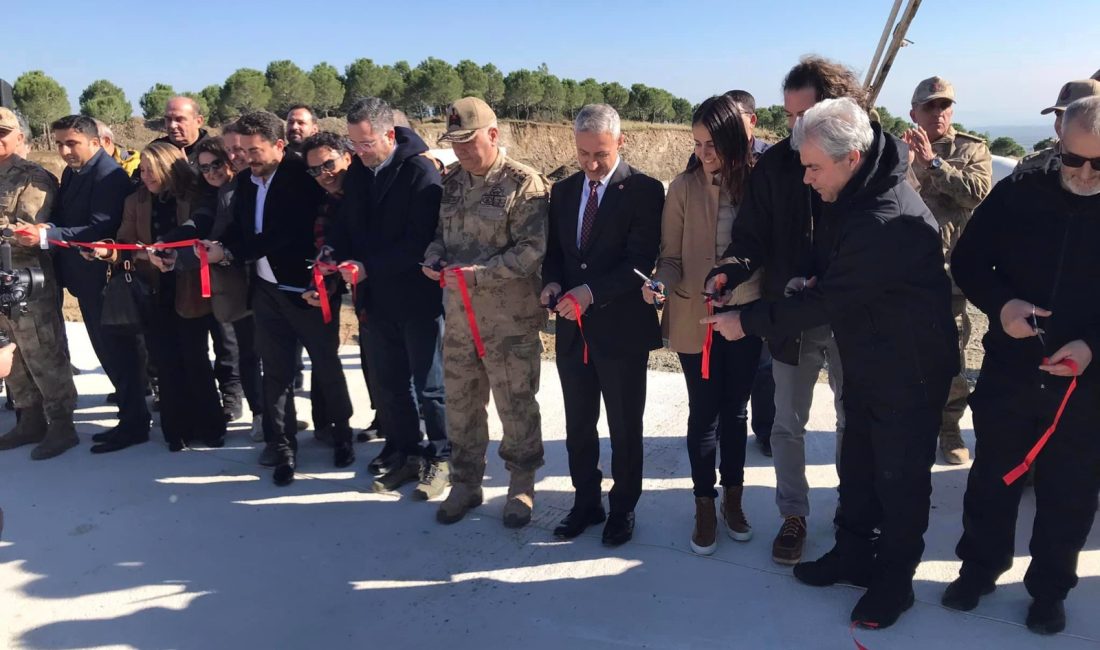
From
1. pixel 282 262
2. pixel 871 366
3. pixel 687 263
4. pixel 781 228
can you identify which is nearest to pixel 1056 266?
pixel 871 366

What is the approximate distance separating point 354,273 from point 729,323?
75.2 inches

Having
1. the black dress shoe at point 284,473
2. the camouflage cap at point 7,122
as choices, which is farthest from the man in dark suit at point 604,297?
the camouflage cap at point 7,122

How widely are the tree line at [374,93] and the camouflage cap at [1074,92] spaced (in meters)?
24.3

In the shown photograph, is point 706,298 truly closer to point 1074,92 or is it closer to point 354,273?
point 354,273

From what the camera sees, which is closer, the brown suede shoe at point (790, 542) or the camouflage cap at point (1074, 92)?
the brown suede shoe at point (790, 542)

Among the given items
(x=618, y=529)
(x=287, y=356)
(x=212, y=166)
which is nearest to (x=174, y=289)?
(x=212, y=166)

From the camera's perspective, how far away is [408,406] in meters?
4.25

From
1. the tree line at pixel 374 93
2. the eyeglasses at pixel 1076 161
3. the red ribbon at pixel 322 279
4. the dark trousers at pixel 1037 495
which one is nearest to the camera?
the eyeglasses at pixel 1076 161

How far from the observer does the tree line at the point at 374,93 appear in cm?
2581

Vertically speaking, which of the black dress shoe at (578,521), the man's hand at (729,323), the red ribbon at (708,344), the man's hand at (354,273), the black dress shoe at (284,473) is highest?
the man's hand at (354,273)

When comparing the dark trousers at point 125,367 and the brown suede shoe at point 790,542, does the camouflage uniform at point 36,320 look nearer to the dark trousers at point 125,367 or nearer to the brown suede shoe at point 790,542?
the dark trousers at point 125,367

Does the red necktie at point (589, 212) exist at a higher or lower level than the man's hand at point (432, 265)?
higher

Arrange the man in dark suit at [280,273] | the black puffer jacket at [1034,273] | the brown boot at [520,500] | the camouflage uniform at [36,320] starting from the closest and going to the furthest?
1. the black puffer jacket at [1034,273]
2. the brown boot at [520,500]
3. the man in dark suit at [280,273]
4. the camouflage uniform at [36,320]

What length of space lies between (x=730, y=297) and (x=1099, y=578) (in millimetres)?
1862
